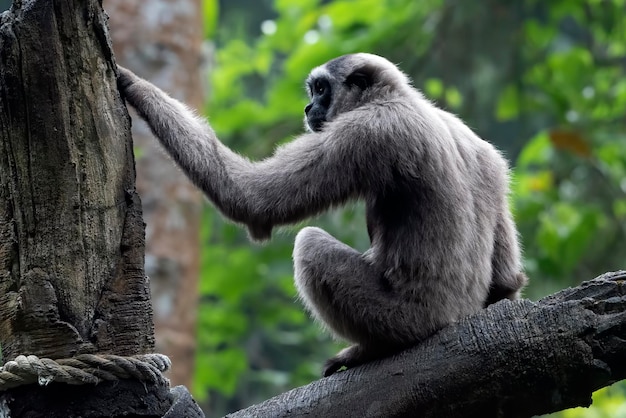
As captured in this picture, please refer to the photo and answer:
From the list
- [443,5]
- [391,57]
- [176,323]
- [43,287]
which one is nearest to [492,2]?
[443,5]

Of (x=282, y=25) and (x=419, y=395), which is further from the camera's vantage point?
(x=282, y=25)

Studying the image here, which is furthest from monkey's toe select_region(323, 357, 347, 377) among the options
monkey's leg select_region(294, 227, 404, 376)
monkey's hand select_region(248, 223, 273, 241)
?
monkey's hand select_region(248, 223, 273, 241)

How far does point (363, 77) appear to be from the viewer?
674 centimetres

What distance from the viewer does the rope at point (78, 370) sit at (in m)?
4.50

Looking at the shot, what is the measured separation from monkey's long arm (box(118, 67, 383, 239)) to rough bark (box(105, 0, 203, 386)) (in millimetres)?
5032

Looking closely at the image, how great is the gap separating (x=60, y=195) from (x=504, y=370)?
262cm

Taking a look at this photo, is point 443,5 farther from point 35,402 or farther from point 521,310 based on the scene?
point 35,402

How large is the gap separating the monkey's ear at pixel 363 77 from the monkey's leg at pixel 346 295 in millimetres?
1393

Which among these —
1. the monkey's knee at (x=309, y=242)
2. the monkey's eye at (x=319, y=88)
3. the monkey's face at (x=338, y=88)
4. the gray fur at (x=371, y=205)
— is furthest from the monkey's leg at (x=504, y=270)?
the monkey's eye at (x=319, y=88)

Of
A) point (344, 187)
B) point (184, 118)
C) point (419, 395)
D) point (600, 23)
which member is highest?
point (600, 23)

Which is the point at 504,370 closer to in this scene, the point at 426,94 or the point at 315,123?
the point at 315,123

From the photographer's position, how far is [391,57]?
13711mm

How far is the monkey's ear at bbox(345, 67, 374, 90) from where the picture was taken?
6711 millimetres

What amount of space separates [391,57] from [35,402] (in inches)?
398
